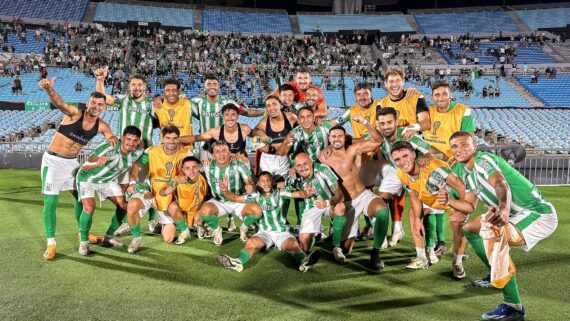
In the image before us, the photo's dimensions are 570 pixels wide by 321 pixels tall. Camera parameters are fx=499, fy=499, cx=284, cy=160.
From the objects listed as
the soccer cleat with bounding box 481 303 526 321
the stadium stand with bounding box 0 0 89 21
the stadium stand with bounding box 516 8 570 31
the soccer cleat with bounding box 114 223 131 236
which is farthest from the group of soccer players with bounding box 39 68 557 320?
the stadium stand with bounding box 516 8 570 31

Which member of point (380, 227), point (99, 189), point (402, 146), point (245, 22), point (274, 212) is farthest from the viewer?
point (245, 22)

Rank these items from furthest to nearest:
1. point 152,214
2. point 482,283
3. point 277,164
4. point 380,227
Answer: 1. point 152,214
2. point 277,164
3. point 380,227
4. point 482,283

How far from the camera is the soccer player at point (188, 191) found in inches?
281

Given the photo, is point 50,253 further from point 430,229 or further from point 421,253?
point 430,229

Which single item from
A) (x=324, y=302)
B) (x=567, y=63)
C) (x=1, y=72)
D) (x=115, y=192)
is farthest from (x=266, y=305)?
(x=567, y=63)

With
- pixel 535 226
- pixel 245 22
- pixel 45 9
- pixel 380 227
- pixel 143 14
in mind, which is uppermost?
pixel 143 14

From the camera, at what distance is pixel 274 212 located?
21.6ft

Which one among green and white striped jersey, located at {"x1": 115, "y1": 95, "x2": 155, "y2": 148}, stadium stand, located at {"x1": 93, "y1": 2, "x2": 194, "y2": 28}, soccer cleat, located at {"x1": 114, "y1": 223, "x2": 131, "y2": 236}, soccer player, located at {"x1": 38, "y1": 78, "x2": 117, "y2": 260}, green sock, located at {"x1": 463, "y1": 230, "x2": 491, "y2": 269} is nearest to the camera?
green sock, located at {"x1": 463, "y1": 230, "x2": 491, "y2": 269}

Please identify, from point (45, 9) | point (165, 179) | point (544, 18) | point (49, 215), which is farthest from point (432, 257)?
point (544, 18)

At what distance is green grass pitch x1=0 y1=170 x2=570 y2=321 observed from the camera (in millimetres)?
4641

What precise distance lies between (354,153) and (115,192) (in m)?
3.45

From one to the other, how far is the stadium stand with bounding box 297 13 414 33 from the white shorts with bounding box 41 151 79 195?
4122 centimetres

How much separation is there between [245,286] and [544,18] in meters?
50.0

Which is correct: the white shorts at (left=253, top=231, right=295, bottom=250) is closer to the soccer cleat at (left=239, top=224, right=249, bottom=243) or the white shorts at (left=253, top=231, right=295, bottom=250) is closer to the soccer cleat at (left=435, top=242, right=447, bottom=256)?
the soccer cleat at (left=239, top=224, right=249, bottom=243)
